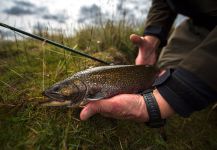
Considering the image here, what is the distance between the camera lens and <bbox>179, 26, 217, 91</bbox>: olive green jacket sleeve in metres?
2.22

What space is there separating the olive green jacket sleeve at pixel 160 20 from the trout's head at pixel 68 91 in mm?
1785

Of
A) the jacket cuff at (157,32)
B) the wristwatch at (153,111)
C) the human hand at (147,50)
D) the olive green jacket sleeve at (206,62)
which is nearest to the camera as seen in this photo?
the olive green jacket sleeve at (206,62)

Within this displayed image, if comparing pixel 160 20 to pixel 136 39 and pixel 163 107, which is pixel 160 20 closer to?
pixel 136 39

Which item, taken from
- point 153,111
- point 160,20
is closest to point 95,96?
point 153,111

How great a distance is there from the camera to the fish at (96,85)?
214 centimetres

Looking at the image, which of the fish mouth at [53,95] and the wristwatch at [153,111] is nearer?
the fish mouth at [53,95]

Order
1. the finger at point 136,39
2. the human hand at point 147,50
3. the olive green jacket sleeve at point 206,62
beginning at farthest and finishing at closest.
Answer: the human hand at point 147,50 → the finger at point 136,39 → the olive green jacket sleeve at point 206,62

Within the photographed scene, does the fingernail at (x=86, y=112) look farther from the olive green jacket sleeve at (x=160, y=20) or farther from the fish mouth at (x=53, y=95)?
the olive green jacket sleeve at (x=160, y=20)

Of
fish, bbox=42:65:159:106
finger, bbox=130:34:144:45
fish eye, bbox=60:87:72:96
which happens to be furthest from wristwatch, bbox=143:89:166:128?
finger, bbox=130:34:144:45

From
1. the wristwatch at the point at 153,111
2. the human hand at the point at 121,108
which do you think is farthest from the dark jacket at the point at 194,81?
the human hand at the point at 121,108

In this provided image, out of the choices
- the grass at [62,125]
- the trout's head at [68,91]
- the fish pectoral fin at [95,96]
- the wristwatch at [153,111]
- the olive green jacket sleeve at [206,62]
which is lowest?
the grass at [62,125]

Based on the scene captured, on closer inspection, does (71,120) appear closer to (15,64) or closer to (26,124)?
(26,124)

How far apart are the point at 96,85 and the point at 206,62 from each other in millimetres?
913

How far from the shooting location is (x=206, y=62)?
2.24m
